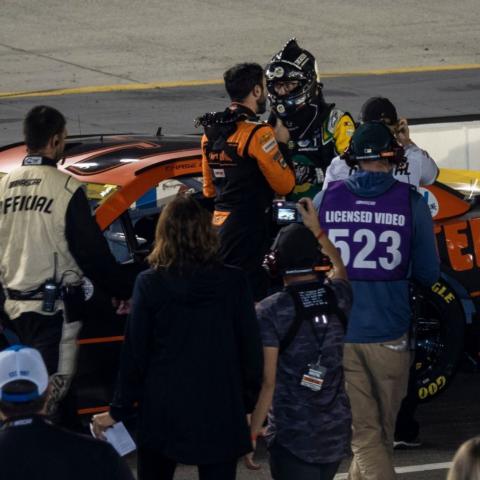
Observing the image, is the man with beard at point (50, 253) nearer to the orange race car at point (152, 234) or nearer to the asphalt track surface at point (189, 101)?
the orange race car at point (152, 234)

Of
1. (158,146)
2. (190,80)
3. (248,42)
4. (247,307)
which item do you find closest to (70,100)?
(190,80)

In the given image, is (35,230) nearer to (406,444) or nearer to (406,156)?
(406,156)

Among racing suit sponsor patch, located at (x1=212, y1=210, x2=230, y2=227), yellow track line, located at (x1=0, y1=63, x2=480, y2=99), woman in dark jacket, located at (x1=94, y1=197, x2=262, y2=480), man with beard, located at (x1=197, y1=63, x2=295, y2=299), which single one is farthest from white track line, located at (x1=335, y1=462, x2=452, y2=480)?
yellow track line, located at (x1=0, y1=63, x2=480, y2=99)

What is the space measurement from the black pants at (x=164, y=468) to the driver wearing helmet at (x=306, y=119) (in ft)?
10.9

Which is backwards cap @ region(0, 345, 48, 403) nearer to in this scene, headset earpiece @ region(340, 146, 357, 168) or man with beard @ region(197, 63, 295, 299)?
headset earpiece @ region(340, 146, 357, 168)

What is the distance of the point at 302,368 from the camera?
6.23 metres

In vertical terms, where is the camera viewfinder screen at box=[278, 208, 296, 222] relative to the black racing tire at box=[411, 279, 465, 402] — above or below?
above

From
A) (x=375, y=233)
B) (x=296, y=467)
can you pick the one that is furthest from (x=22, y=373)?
(x=375, y=233)

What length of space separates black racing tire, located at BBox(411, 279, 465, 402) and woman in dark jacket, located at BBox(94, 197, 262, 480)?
311 cm

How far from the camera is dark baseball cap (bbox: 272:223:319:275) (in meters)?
6.29

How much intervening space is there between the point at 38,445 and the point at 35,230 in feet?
8.27

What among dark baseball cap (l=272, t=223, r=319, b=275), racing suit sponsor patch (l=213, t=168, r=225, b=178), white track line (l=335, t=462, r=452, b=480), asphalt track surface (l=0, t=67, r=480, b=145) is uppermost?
racing suit sponsor patch (l=213, t=168, r=225, b=178)

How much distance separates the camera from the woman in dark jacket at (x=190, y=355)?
6.02 meters

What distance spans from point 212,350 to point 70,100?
14.8 m
